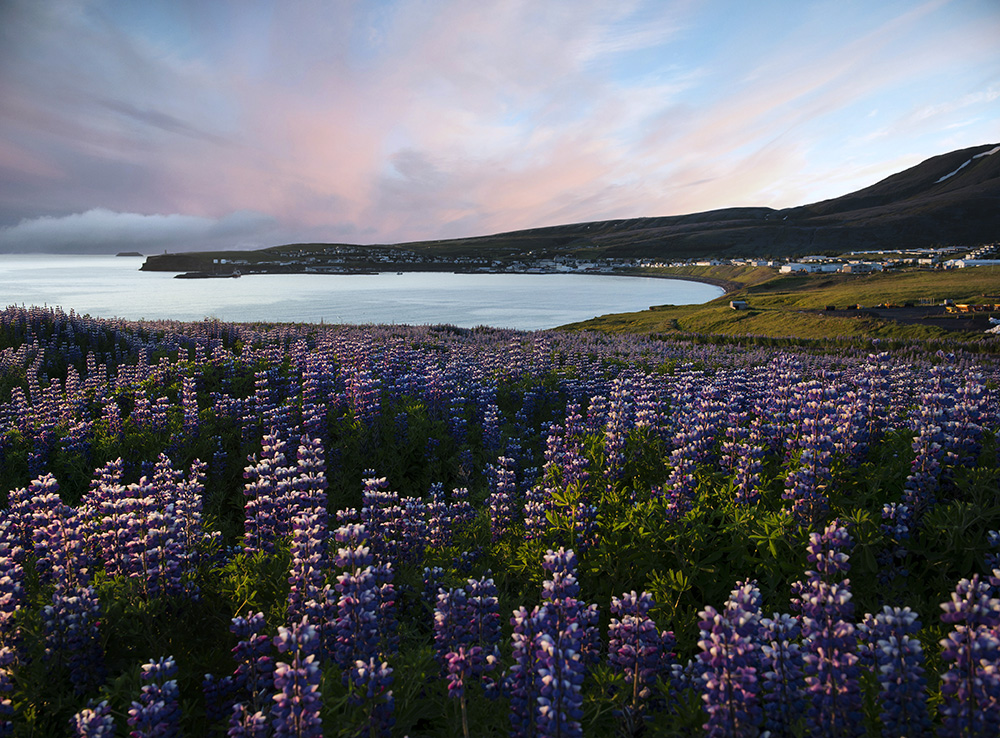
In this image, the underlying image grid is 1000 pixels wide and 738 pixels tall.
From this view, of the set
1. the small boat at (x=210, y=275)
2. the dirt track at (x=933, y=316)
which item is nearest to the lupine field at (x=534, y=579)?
the dirt track at (x=933, y=316)

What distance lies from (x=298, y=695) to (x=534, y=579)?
290 centimetres

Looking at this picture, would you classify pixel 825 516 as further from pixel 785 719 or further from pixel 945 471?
pixel 785 719

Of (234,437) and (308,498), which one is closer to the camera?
(308,498)

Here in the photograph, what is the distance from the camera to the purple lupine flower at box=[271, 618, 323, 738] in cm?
259

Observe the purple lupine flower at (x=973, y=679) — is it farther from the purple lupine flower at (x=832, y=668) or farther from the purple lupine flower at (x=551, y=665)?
the purple lupine flower at (x=551, y=665)

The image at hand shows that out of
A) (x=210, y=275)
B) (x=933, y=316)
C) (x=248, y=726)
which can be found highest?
(x=210, y=275)

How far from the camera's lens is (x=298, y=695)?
8.72 feet

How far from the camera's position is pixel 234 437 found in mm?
10055

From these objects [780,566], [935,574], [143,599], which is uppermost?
[143,599]

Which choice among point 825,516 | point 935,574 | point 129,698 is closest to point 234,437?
point 129,698

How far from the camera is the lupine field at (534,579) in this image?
2754mm

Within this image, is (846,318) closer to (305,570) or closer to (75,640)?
(305,570)

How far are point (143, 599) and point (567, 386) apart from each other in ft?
33.0

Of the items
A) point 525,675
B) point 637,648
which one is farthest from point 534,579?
point 525,675
